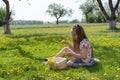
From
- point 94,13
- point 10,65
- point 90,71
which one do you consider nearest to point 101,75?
point 90,71

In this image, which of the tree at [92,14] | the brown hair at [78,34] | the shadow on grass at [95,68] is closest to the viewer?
the shadow on grass at [95,68]

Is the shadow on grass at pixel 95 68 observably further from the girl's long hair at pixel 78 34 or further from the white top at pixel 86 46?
the girl's long hair at pixel 78 34

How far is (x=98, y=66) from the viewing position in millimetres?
9789

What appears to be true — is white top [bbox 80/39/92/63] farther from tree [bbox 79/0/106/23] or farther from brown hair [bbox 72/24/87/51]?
tree [bbox 79/0/106/23]

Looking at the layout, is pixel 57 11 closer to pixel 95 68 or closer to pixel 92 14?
pixel 92 14

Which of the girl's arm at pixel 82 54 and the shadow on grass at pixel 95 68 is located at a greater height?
the girl's arm at pixel 82 54

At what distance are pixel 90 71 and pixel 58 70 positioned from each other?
2.98 ft

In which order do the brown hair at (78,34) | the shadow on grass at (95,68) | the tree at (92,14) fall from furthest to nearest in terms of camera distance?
the tree at (92,14), the brown hair at (78,34), the shadow on grass at (95,68)

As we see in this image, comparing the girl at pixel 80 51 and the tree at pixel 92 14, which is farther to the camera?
the tree at pixel 92 14

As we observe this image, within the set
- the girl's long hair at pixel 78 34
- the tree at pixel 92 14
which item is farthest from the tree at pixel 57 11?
the girl's long hair at pixel 78 34

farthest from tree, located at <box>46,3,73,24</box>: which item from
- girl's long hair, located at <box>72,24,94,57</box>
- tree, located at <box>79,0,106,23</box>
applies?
girl's long hair, located at <box>72,24,94,57</box>

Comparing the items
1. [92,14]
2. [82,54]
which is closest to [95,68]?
[82,54]

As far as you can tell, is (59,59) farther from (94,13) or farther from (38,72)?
(94,13)

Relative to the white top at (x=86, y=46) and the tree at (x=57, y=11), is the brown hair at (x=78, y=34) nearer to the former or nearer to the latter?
the white top at (x=86, y=46)
